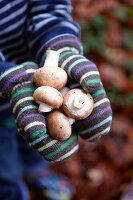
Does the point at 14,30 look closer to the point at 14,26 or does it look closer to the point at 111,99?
the point at 14,26

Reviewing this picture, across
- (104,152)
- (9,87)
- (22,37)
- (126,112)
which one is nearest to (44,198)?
(104,152)

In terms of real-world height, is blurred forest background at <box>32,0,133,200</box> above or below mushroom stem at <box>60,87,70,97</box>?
below

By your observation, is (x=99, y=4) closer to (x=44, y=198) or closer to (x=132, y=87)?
(x=132, y=87)

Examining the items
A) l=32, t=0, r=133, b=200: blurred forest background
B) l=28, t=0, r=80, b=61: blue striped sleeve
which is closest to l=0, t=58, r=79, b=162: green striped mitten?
l=28, t=0, r=80, b=61: blue striped sleeve

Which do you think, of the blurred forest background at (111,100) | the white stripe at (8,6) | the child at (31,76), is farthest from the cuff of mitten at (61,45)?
the blurred forest background at (111,100)

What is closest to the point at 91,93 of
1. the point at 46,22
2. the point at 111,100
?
the point at 46,22

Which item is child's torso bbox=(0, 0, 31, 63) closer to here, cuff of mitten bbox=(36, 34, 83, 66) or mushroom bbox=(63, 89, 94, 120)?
cuff of mitten bbox=(36, 34, 83, 66)

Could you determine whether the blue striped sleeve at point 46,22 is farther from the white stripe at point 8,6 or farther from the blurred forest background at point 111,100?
the blurred forest background at point 111,100

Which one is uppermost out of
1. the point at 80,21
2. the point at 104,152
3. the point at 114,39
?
the point at 80,21
